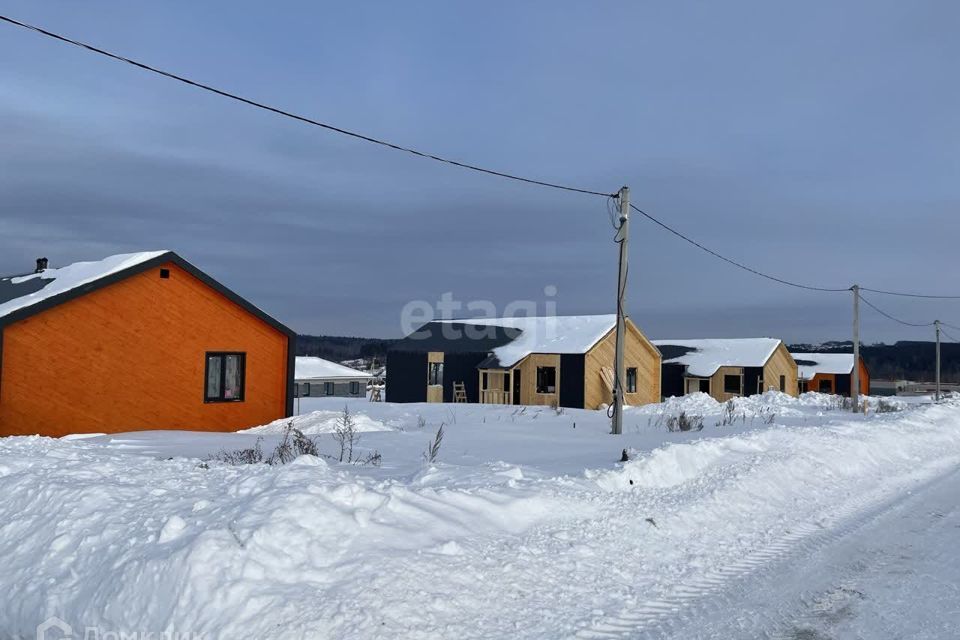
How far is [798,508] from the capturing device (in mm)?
9742

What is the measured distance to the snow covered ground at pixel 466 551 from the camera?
17.2 ft

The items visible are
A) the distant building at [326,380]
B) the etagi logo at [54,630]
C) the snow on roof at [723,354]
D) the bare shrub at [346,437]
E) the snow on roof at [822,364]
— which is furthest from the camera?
the distant building at [326,380]

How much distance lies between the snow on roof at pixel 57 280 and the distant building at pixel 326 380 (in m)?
39.7

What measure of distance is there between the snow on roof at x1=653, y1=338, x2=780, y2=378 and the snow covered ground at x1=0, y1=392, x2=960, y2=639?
36082mm

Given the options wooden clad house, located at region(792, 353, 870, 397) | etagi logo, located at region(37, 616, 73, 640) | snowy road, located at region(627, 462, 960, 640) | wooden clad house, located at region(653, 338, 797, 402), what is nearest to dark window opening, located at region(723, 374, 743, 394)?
wooden clad house, located at region(653, 338, 797, 402)

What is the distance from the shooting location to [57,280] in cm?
1792

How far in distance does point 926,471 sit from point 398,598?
12.5m

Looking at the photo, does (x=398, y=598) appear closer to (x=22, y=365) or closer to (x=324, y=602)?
(x=324, y=602)

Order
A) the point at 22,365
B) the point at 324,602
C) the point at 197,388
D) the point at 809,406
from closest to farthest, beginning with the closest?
1. the point at 324,602
2. the point at 22,365
3. the point at 197,388
4. the point at 809,406

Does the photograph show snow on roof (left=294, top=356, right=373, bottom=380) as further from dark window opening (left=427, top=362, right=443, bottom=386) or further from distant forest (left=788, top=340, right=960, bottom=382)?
distant forest (left=788, top=340, right=960, bottom=382)

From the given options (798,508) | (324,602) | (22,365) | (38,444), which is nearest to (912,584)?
(798,508)

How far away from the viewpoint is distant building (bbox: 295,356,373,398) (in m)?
60.6

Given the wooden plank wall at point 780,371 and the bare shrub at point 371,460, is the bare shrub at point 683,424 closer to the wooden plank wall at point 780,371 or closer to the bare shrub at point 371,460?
the bare shrub at point 371,460

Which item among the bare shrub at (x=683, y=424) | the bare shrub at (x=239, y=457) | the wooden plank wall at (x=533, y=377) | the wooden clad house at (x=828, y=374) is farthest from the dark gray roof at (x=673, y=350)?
the bare shrub at (x=239, y=457)
